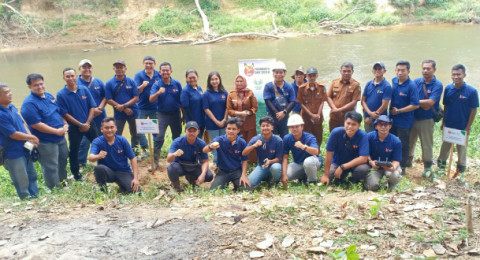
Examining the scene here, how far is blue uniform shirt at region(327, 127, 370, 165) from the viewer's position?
5.63 m

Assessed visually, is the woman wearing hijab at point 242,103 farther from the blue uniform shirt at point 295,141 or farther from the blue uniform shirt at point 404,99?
the blue uniform shirt at point 404,99

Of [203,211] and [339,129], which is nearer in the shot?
[203,211]

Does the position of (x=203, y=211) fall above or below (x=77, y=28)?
below

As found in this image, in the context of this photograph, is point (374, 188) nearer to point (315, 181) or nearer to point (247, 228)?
point (315, 181)

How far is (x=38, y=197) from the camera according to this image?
549 centimetres

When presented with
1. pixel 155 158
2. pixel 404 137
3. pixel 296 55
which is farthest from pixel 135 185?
pixel 296 55

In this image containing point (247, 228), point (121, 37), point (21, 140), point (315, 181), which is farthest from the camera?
point (121, 37)

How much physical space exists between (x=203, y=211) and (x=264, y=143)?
1822 millimetres

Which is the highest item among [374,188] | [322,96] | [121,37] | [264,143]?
[121,37]

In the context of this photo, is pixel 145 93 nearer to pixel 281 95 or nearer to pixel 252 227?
pixel 281 95

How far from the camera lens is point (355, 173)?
565 cm

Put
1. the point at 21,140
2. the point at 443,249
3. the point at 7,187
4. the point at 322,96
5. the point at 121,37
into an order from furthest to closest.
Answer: the point at 121,37
the point at 322,96
the point at 7,187
the point at 21,140
the point at 443,249

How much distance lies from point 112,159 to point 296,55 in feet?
50.9

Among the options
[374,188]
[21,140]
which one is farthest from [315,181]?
[21,140]
